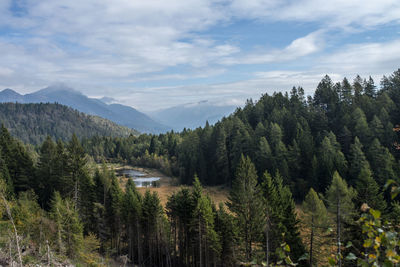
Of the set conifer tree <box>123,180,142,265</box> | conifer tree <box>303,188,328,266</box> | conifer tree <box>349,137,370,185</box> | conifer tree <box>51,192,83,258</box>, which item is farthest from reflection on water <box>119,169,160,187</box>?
conifer tree <box>303,188,328,266</box>

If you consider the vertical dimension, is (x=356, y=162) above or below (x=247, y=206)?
above

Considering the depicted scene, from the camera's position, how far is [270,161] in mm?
60562

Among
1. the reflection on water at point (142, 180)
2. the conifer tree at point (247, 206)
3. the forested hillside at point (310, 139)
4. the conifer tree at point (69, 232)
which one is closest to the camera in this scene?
the conifer tree at point (69, 232)

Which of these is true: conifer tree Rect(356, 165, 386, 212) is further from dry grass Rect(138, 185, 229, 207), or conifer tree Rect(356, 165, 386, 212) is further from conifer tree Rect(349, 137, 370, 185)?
dry grass Rect(138, 185, 229, 207)

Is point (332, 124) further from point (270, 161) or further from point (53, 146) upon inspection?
point (53, 146)

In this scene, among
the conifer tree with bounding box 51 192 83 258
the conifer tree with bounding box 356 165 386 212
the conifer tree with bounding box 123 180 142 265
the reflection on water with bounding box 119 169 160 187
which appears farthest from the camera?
the reflection on water with bounding box 119 169 160 187

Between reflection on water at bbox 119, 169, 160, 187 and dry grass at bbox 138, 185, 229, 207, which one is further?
reflection on water at bbox 119, 169, 160, 187

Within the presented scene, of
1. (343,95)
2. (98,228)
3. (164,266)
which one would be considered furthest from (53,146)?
(343,95)

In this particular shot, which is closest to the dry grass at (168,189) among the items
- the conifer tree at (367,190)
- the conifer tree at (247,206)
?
the conifer tree at (247,206)

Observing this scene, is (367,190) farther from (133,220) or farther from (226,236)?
(133,220)

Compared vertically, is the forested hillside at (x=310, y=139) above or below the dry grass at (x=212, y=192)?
above

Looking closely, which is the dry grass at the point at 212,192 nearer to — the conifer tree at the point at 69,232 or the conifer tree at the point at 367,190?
the conifer tree at the point at 69,232

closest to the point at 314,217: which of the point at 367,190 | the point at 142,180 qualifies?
the point at 367,190

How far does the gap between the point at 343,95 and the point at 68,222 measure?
68.4 m
